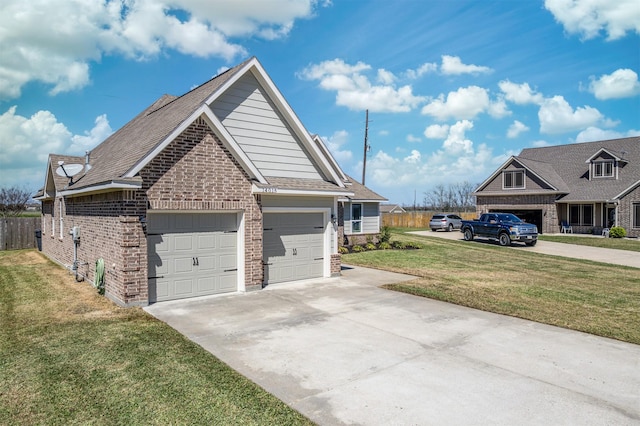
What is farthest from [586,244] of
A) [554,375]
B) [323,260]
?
[554,375]

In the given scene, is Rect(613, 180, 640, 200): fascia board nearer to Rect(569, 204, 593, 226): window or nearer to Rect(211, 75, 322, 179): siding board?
Rect(569, 204, 593, 226): window

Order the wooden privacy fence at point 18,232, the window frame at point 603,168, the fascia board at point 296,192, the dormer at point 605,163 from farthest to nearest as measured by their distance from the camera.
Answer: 1. the window frame at point 603,168
2. the dormer at point 605,163
3. the wooden privacy fence at point 18,232
4. the fascia board at point 296,192

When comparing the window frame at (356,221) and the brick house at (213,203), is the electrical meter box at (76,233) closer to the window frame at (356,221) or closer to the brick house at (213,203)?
the brick house at (213,203)

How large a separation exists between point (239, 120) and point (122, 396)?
27.4 feet

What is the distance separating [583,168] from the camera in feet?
115

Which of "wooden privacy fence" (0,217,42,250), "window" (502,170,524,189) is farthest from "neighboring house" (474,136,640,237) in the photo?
"wooden privacy fence" (0,217,42,250)

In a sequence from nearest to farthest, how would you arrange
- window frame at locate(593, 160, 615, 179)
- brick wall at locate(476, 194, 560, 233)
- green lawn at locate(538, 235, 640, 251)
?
green lawn at locate(538, 235, 640, 251), window frame at locate(593, 160, 615, 179), brick wall at locate(476, 194, 560, 233)

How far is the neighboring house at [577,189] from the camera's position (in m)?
30.5

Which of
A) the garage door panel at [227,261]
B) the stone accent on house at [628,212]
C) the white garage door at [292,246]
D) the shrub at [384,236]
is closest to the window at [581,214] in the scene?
the stone accent on house at [628,212]

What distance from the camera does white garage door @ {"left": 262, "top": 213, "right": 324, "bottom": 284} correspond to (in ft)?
39.1

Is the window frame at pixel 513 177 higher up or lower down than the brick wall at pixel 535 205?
higher up

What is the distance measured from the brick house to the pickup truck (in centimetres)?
1632

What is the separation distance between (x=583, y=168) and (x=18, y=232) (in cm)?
4212

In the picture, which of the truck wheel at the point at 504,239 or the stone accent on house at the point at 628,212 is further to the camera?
the stone accent on house at the point at 628,212
